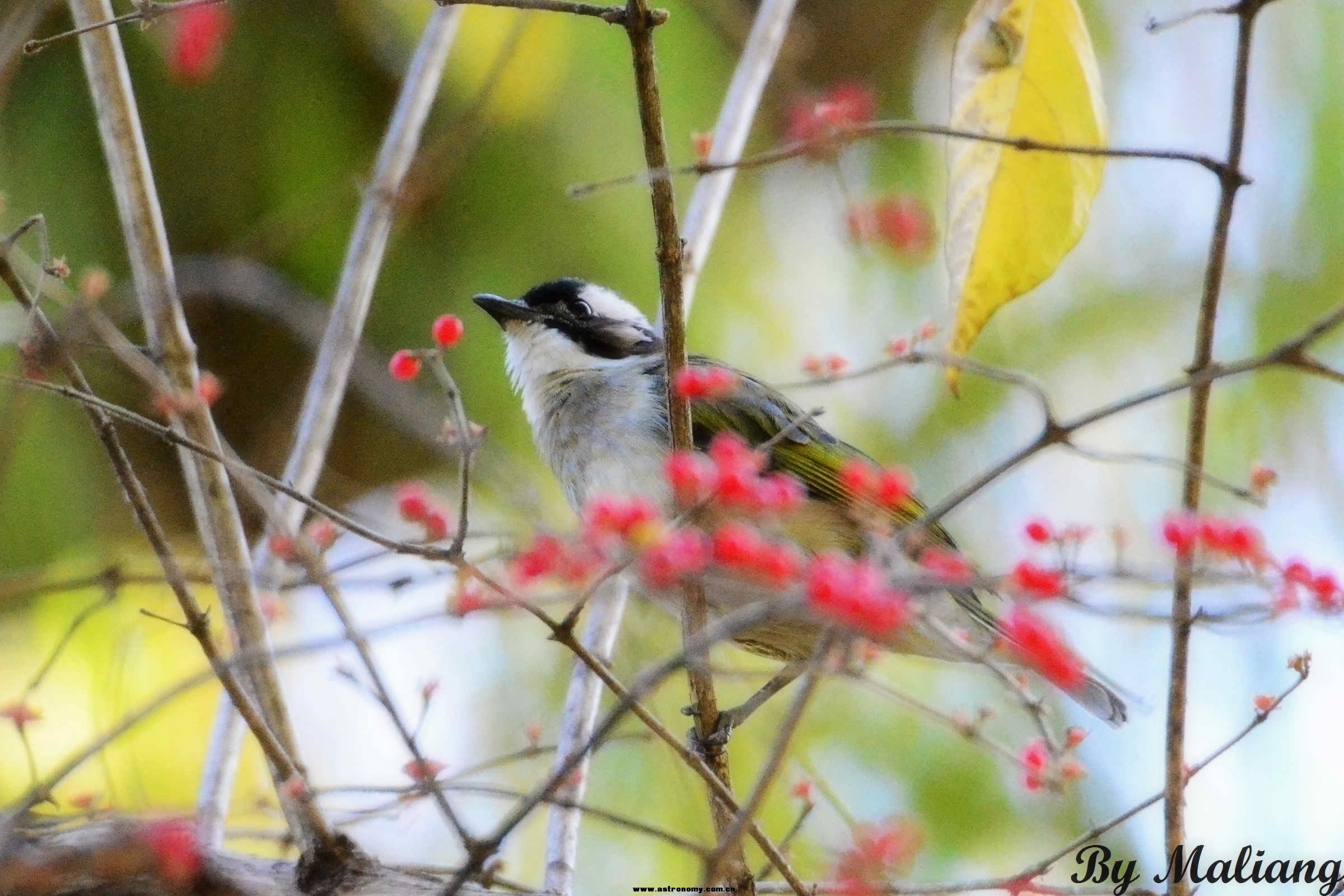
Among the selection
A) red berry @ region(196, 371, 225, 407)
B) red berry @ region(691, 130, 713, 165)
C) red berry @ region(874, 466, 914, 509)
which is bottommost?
red berry @ region(874, 466, 914, 509)

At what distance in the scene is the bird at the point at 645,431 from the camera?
3443 millimetres

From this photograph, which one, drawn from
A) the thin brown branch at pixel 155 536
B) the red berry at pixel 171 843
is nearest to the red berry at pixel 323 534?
the thin brown branch at pixel 155 536

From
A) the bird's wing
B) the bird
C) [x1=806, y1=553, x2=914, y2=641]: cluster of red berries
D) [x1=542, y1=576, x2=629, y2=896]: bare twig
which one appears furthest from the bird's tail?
[x1=806, y1=553, x2=914, y2=641]: cluster of red berries

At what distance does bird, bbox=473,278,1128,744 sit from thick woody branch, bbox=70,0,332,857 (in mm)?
875

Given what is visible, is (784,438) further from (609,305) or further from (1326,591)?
(1326,591)

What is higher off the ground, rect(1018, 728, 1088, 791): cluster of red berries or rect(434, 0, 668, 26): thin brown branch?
rect(434, 0, 668, 26): thin brown branch

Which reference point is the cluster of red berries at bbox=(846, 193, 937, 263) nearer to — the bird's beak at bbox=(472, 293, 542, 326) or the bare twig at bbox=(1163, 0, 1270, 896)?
the bare twig at bbox=(1163, 0, 1270, 896)

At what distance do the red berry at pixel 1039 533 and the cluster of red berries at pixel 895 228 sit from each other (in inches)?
37.7

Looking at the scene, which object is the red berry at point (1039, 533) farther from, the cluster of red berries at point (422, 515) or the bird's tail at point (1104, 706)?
the bird's tail at point (1104, 706)

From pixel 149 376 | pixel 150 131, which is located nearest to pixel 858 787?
pixel 150 131

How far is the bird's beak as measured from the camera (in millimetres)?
4043

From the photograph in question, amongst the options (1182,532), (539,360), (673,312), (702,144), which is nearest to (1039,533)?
(1182,532)

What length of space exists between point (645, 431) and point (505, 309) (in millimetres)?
683

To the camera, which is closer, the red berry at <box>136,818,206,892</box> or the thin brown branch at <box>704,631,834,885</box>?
the thin brown branch at <box>704,631,834,885</box>
